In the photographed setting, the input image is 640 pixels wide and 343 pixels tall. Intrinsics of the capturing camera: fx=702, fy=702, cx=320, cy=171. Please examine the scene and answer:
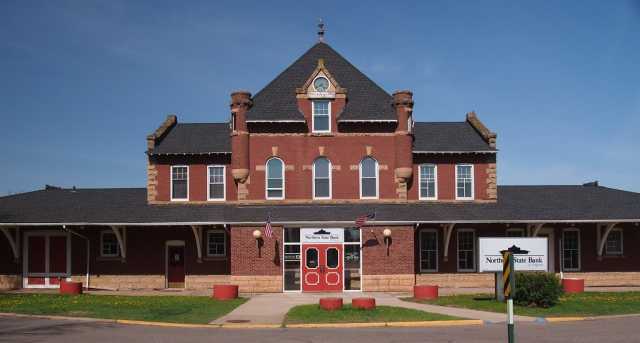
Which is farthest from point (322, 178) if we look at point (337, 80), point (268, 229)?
point (337, 80)

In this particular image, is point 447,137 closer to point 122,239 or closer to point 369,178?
point 369,178

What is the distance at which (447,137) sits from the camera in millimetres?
36312

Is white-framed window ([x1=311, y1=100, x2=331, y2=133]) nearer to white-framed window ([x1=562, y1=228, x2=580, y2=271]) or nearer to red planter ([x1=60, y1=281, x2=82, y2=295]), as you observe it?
red planter ([x1=60, y1=281, x2=82, y2=295])

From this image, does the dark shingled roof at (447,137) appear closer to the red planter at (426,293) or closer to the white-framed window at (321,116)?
the white-framed window at (321,116)

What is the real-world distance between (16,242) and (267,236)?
1298 centimetres

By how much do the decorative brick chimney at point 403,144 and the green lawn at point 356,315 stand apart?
11.2 metres

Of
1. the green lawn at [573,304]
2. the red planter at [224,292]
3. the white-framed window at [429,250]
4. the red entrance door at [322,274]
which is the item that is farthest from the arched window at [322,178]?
the green lawn at [573,304]

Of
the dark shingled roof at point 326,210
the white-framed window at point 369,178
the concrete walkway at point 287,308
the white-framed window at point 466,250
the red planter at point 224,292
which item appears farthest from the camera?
the white-framed window at point 466,250

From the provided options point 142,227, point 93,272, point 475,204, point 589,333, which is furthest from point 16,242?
point 589,333

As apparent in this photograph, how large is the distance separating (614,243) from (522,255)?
13.7 meters

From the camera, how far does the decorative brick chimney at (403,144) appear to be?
3328cm

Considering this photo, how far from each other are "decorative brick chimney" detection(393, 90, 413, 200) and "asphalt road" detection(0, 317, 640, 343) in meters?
14.1

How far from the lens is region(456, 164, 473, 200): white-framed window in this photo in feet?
115

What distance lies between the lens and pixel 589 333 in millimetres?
17625
